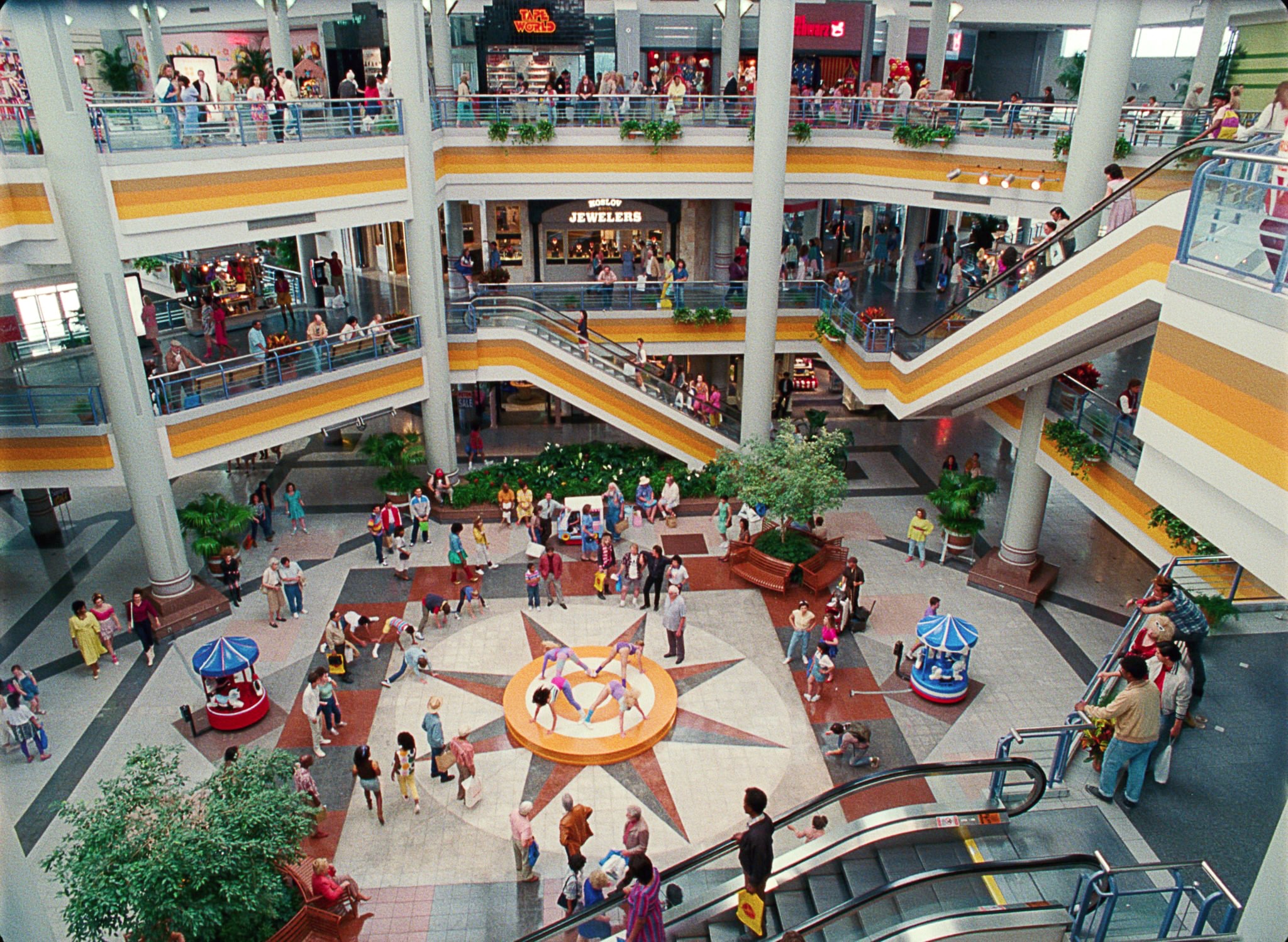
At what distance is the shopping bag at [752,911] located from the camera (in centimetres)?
848

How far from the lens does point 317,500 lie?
2105cm

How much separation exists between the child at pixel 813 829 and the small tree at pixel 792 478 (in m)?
6.90

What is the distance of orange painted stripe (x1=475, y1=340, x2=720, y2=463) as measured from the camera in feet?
69.7

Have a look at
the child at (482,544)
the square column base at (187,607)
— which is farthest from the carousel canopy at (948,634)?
the square column base at (187,607)

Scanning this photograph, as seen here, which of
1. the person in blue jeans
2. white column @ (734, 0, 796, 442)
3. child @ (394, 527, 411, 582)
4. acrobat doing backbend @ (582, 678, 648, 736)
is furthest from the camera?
white column @ (734, 0, 796, 442)

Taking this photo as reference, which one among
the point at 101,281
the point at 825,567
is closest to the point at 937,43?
the point at 825,567

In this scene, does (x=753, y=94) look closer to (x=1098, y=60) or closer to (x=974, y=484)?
(x=1098, y=60)

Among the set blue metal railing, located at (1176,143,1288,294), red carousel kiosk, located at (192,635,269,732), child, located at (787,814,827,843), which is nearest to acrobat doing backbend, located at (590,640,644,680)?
child, located at (787,814,827,843)

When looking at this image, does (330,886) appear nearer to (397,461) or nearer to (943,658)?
(943,658)

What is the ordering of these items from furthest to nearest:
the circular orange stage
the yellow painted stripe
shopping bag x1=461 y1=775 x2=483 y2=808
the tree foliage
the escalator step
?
the circular orange stage → shopping bag x1=461 y1=775 x2=483 y2=808 → the escalator step → the tree foliage → the yellow painted stripe

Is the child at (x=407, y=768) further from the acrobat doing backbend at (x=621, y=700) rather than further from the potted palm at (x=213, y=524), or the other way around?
the potted palm at (x=213, y=524)

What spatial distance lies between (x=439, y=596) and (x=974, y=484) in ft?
34.9

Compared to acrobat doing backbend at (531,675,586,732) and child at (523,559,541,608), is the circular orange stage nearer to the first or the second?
acrobat doing backbend at (531,675,586,732)

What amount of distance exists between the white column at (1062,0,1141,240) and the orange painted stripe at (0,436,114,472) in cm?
1609
